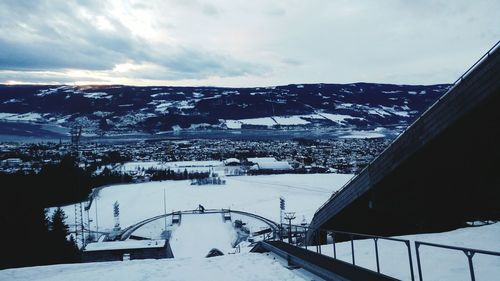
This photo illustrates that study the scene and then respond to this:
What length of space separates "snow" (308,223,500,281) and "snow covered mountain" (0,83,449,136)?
12944cm

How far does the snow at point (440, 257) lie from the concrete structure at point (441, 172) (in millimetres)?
958

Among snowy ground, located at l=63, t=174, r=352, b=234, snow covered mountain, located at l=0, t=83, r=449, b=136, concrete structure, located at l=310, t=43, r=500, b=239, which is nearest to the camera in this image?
concrete structure, located at l=310, t=43, r=500, b=239

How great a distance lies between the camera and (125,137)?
133125 millimetres

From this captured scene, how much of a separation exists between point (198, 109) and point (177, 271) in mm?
162452

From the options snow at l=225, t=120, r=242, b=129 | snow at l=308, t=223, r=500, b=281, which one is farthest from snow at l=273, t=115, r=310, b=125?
snow at l=308, t=223, r=500, b=281

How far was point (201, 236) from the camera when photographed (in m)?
25.5

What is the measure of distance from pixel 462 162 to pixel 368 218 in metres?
5.30

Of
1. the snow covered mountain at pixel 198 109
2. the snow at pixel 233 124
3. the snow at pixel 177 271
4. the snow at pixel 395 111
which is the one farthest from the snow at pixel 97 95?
the snow at pixel 177 271

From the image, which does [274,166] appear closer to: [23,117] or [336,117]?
[336,117]

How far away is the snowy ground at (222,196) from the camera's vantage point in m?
32.9

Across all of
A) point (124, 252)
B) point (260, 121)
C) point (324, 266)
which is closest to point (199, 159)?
point (124, 252)

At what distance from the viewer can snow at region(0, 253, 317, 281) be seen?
6055mm

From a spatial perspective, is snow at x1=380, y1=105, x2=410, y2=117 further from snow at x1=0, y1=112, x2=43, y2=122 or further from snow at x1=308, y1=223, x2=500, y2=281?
snow at x1=308, y1=223, x2=500, y2=281

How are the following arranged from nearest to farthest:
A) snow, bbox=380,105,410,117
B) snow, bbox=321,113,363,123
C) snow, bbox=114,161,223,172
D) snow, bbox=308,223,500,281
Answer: snow, bbox=308,223,500,281, snow, bbox=114,161,223,172, snow, bbox=321,113,363,123, snow, bbox=380,105,410,117
